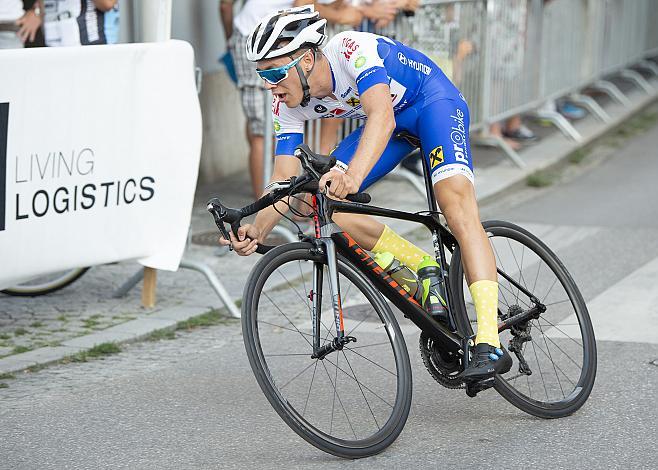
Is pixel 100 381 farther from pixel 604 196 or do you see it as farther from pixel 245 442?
pixel 604 196

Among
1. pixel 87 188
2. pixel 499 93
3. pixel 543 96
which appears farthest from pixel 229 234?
pixel 543 96

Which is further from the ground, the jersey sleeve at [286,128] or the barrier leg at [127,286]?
the jersey sleeve at [286,128]

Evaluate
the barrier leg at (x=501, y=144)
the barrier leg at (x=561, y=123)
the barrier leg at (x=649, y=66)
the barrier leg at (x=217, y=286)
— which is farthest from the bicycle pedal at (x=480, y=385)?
the barrier leg at (x=649, y=66)

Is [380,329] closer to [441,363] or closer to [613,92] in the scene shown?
[441,363]

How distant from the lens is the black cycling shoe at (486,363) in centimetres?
459

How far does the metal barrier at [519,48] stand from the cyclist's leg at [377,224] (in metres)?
4.22

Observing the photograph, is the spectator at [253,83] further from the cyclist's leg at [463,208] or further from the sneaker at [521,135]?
the sneaker at [521,135]

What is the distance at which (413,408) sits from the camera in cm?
516

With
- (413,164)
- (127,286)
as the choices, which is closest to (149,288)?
(127,286)

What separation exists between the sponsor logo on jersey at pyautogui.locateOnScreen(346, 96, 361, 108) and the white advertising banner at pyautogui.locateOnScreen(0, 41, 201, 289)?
1849 millimetres

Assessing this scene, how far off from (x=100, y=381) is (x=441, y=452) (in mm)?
1801

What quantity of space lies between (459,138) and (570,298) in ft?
2.81

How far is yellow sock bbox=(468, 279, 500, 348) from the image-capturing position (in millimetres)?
4676

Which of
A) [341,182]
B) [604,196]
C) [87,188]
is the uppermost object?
[341,182]
